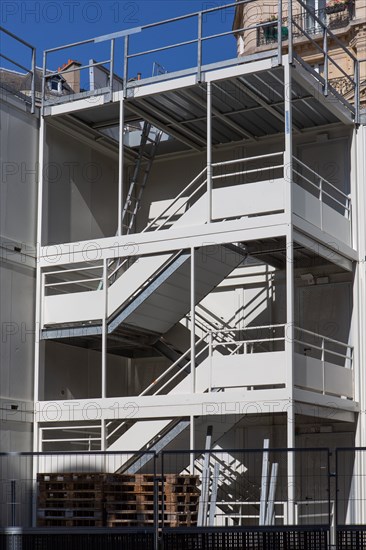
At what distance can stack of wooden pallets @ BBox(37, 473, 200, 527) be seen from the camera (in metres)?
18.2

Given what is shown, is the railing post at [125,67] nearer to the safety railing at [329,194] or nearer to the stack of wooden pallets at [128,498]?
the safety railing at [329,194]

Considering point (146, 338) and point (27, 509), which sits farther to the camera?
point (146, 338)

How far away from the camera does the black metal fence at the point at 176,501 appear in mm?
15141

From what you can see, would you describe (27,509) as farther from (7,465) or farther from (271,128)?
(271,128)

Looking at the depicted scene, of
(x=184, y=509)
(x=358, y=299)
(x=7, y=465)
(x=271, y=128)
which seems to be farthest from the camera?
(x=271, y=128)

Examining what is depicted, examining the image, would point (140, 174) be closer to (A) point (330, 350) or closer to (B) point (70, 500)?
(A) point (330, 350)

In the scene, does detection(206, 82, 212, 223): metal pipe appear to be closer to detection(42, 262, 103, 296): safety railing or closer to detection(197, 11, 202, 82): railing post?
detection(197, 11, 202, 82): railing post

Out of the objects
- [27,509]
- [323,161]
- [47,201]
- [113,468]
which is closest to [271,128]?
[323,161]

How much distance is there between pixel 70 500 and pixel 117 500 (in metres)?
0.85

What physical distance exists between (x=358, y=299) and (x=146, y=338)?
473cm

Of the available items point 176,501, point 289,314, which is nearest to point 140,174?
point 289,314

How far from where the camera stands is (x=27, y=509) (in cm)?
1850

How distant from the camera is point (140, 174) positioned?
2522 centimetres

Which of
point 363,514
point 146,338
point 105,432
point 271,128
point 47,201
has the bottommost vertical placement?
point 363,514
